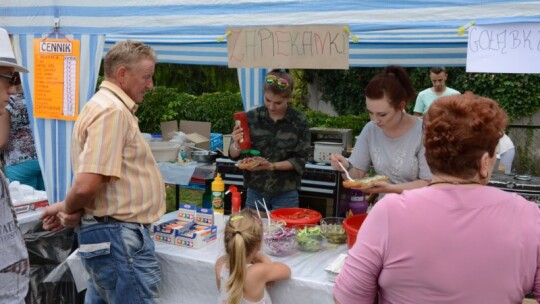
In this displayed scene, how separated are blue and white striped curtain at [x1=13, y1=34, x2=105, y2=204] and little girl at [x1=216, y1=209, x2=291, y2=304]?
172cm

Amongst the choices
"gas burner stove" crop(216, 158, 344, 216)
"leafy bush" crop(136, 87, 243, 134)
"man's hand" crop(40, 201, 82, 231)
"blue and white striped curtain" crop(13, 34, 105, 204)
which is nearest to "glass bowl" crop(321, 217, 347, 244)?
"man's hand" crop(40, 201, 82, 231)

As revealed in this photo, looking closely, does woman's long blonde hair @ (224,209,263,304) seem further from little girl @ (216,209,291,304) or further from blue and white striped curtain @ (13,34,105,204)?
blue and white striped curtain @ (13,34,105,204)

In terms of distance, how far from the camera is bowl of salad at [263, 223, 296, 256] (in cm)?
250

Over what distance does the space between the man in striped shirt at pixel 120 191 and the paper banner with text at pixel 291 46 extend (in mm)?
725

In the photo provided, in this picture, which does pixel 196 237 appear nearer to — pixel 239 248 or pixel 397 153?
pixel 239 248

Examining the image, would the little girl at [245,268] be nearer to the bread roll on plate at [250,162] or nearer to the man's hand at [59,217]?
the man's hand at [59,217]

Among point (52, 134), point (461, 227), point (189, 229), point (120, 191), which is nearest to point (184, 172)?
point (52, 134)

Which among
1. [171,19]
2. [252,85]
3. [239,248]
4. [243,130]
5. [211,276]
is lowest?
[211,276]

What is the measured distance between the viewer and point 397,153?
2.66 meters

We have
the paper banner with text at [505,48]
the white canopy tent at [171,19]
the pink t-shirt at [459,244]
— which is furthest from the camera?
the white canopy tent at [171,19]

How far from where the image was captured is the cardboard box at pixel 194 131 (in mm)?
5914

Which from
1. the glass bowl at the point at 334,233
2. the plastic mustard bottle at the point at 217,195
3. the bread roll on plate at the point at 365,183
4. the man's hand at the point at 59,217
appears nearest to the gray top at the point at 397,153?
the bread roll on plate at the point at 365,183

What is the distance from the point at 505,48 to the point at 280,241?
1.46 m

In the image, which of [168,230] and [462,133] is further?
[168,230]
